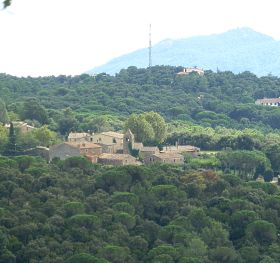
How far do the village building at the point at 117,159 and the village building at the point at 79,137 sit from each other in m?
3.81

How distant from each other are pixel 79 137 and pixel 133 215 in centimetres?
1592

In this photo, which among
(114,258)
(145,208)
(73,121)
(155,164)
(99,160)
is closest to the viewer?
(114,258)

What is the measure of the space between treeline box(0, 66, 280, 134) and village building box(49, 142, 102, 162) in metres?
7.13

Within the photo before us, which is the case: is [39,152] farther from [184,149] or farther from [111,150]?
[184,149]

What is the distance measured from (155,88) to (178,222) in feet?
131

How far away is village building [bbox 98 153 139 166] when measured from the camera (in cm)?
4250

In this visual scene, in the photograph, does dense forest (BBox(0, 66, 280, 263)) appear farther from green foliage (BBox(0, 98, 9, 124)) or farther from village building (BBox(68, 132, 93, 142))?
village building (BBox(68, 132, 93, 142))

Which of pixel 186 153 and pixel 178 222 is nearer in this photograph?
pixel 178 222

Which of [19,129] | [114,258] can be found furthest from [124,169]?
[19,129]

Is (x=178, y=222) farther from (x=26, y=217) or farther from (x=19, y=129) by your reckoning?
(x=19, y=129)

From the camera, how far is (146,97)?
6825cm

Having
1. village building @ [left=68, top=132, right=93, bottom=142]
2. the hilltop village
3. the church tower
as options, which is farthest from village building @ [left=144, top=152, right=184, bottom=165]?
village building @ [left=68, top=132, right=93, bottom=142]

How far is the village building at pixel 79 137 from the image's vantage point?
1885 inches

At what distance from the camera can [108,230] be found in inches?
1235
